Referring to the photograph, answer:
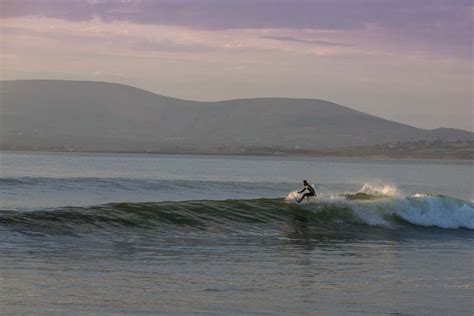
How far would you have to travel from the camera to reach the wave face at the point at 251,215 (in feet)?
84.6

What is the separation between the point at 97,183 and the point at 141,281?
36.7 meters

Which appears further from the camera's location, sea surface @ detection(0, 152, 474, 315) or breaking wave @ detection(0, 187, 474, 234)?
breaking wave @ detection(0, 187, 474, 234)

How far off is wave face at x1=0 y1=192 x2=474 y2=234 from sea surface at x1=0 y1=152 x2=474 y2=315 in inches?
2.3

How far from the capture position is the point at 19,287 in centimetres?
1539

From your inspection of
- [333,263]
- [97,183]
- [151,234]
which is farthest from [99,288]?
[97,183]

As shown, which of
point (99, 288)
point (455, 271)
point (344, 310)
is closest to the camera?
point (344, 310)

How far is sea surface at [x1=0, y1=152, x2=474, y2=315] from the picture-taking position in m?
15.0

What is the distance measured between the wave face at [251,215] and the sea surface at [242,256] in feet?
0.19

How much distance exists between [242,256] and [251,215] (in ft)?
37.0

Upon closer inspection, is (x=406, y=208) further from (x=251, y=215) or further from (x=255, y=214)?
(x=251, y=215)

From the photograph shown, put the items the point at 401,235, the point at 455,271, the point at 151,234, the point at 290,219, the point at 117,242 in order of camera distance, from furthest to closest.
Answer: the point at 290,219, the point at 401,235, the point at 151,234, the point at 117,242, the point at 455,271

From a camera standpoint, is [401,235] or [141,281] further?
[401,235]

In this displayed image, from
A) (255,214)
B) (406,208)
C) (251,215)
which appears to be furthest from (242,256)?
(406,208)

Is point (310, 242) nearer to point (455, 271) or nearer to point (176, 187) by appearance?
point (455, 271)
